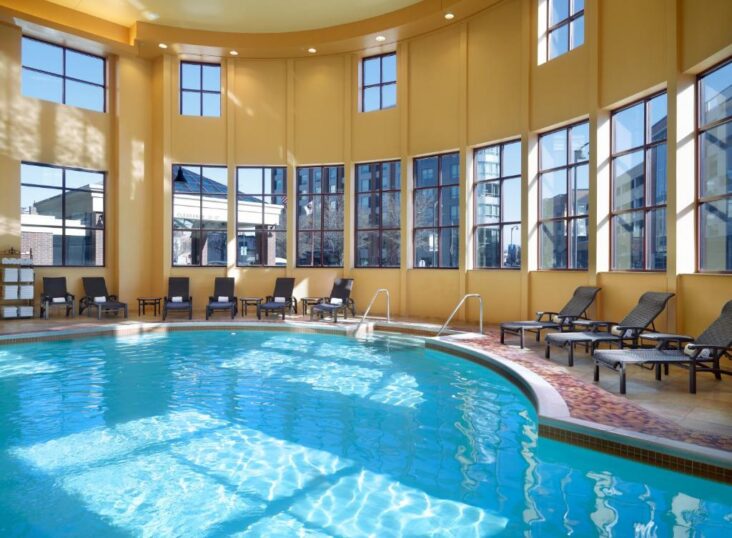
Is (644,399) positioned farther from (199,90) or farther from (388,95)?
(199,90)

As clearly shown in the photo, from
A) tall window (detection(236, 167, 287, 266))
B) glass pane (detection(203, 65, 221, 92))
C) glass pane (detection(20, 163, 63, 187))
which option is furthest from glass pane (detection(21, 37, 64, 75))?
tall window (detection(236, 167, 287, 266))

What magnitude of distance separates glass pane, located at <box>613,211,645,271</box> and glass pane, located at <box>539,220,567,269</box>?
1085 millimetres

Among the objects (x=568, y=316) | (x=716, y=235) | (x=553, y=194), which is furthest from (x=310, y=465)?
(x=553, y=194)

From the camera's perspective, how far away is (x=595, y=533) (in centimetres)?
300

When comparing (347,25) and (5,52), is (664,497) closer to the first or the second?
(347,25)

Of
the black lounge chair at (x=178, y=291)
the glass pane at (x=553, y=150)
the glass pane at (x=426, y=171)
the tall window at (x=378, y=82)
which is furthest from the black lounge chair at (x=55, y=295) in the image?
the glass pane at (x=553, y=150)

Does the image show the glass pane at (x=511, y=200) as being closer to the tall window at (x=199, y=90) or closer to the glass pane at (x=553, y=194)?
the glass pane at (x=553, y=194)

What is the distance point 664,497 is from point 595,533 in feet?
2.42

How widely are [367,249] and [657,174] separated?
6927 millimetres

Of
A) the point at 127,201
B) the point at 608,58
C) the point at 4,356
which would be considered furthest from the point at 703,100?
the point at 127,201

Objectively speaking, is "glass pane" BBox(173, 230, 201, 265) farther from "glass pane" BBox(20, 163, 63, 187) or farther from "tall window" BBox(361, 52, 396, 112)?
"tall window" BBox(361, 52, 396, 112)

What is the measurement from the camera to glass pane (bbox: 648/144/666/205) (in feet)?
24.3

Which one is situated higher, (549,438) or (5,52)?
A: (5,52)

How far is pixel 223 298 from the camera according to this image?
12273mm
